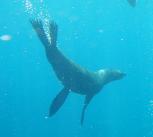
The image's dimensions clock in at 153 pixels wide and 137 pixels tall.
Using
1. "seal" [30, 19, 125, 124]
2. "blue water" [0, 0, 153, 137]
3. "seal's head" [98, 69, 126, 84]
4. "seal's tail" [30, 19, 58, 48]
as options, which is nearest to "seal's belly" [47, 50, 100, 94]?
"seal" [30, 19, 125, 124]

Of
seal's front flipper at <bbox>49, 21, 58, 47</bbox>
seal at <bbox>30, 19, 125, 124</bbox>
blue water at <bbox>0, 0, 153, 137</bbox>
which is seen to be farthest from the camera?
blue water at <bbox>0, 0, 153, 137</bbox>

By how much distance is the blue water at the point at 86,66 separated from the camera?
55.7m

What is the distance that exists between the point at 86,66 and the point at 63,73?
142 ft

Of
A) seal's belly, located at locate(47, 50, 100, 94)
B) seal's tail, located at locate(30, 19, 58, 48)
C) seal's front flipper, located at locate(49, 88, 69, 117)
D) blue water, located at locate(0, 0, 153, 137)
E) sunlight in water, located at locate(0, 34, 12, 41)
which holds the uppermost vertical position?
seal's tail, located at locate(30, 19, 58, 48)

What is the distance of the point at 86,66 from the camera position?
52.9m

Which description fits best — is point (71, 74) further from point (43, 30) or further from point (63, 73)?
point (43, 30)

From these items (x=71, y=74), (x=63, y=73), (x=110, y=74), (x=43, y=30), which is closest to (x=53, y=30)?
(x=43, y=30)

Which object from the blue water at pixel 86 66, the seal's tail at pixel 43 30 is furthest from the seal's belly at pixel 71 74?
the blue water at pixel 86 66

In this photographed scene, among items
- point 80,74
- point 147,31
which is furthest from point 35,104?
point 80,74

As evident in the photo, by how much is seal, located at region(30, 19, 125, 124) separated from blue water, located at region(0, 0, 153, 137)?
40.5m

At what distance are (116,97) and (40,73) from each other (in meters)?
11.8

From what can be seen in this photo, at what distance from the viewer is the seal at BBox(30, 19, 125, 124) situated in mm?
9250

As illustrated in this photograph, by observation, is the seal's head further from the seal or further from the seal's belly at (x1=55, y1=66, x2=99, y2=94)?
the seal's belly at (x1=55, y1=66, x2=99, y2=94)

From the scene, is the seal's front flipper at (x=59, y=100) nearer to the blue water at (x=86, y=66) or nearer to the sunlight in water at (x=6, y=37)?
the blue water at (x=86, y=66)
